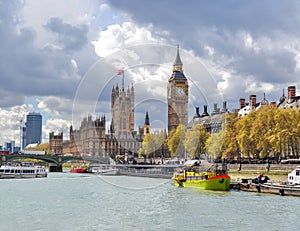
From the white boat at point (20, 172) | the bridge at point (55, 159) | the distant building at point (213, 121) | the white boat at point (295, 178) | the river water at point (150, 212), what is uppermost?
the distant building at point (213, 121)

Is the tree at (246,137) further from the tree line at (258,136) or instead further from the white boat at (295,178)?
the white boat at (295,178)

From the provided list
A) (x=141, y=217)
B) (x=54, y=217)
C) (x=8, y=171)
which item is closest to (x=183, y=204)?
(x=141, y=217)

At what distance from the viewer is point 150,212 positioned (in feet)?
139

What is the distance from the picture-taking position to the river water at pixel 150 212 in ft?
119

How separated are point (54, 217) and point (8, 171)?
62.3 metres

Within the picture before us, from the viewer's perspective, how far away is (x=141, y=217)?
39.5 metres

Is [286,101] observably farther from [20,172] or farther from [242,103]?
[20,172]

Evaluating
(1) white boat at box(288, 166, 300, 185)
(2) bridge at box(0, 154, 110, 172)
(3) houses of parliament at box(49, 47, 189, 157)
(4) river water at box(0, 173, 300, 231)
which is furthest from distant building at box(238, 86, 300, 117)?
(4) river water at box(0, 173, 300, 231)

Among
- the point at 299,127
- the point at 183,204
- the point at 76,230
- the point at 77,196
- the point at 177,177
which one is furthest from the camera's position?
the point at 299,127

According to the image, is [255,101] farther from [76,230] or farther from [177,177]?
[76,230]

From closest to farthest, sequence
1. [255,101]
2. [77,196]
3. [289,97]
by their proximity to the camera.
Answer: [77,196], [289,97], [255,101]


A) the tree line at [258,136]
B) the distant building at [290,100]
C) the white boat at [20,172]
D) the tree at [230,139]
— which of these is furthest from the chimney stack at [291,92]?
the white boat at [20,172]

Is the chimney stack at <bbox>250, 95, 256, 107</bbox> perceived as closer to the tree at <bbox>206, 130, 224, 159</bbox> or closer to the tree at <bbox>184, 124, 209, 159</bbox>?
the tree at <bbox>184, 124, 209, 159</bbox>

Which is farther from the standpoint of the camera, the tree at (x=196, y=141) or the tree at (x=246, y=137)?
the tree at (x=196, y=141)
